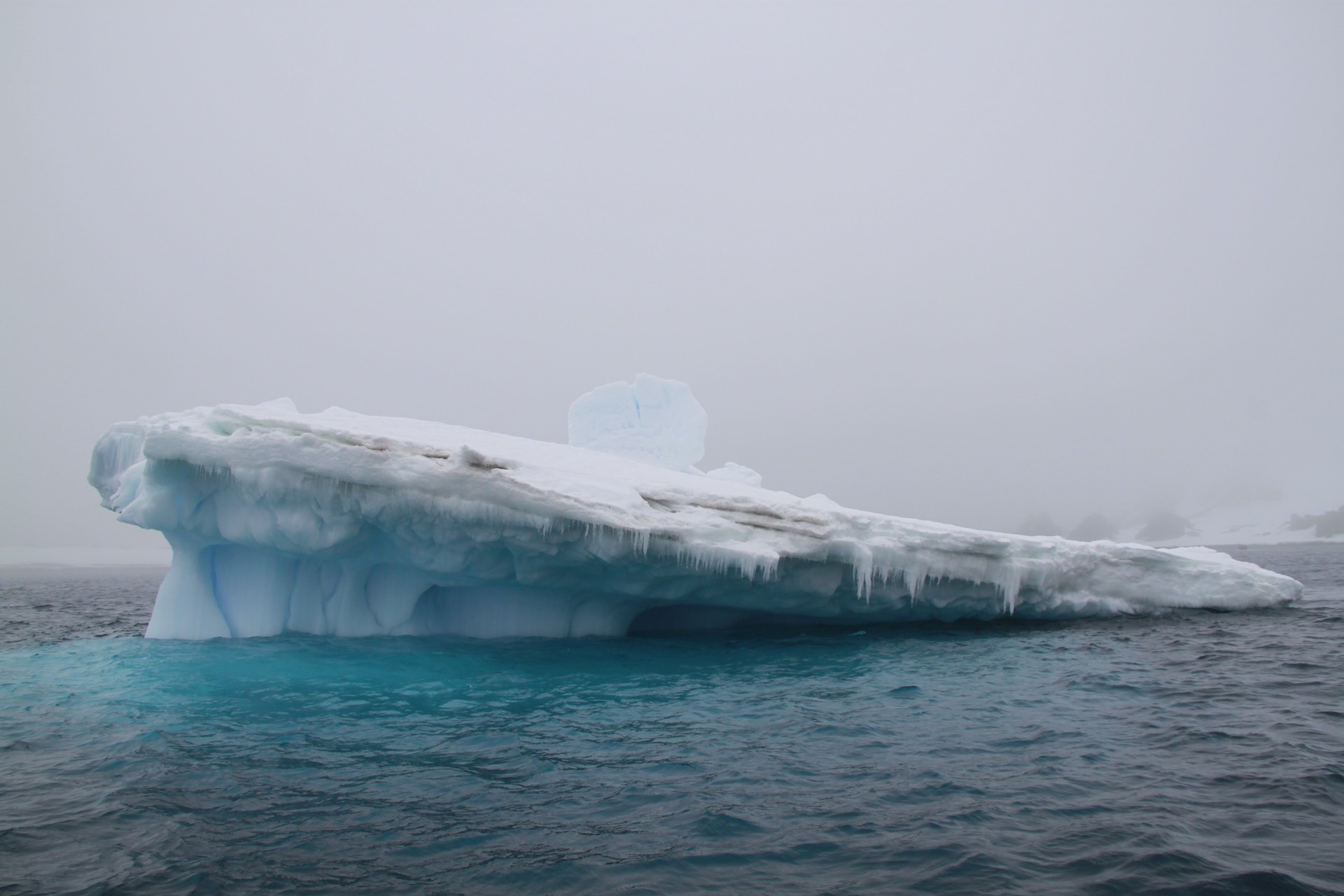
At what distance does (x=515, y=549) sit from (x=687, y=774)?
201 inches

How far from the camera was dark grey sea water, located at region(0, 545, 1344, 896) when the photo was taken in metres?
3.69

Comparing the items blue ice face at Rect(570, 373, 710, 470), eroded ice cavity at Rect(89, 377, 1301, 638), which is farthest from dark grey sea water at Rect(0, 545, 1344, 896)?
blue ice face at Rect(570, 373, 710, 470)

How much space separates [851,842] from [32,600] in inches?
1521

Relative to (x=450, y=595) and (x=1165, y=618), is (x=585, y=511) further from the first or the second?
(x=1165, y=618)

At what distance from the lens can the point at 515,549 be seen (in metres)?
9.56

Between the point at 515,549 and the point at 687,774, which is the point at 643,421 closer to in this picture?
the point at 515,549

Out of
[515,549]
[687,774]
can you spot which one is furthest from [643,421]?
[687,774]

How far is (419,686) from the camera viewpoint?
8008 millimetres

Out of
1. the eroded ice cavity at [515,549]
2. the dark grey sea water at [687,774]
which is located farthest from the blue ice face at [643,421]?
the dark grey sea water at [687,774]

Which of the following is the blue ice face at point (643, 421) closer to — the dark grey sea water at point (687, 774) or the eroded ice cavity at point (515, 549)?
the eroded ice cavity at point (515, 549)

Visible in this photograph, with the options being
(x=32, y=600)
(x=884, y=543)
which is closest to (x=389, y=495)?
(x=884, y=543)

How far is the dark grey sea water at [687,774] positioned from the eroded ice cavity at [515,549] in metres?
1.52

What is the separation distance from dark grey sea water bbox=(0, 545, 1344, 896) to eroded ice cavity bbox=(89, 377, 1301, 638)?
60.0 inches

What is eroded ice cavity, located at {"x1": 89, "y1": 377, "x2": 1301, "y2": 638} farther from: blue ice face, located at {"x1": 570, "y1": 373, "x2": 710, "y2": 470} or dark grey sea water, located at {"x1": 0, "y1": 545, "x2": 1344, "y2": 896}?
blue ice face, located at {"x1": 570, "y1": 373, "x2": 710, "y2": 470}
